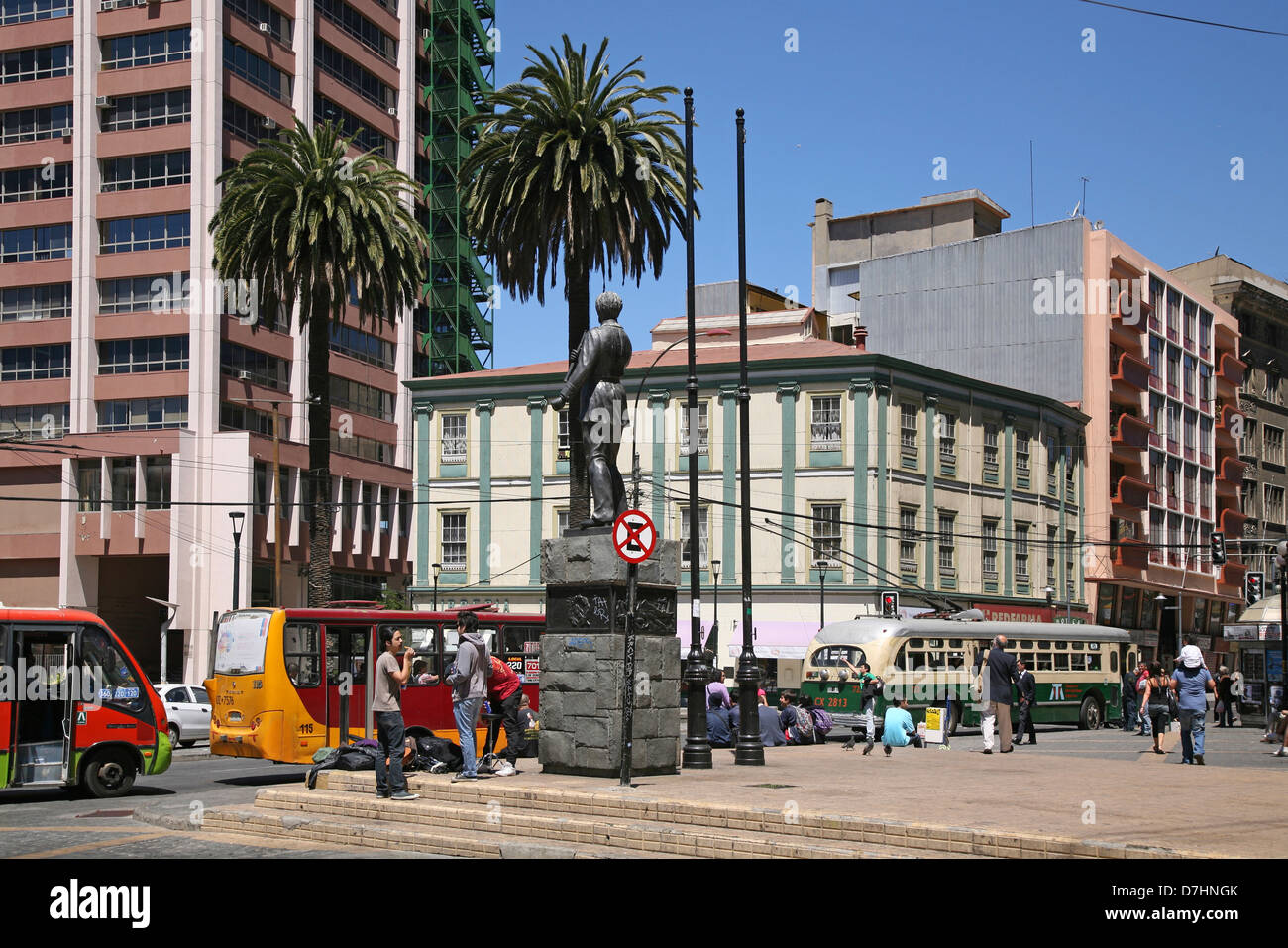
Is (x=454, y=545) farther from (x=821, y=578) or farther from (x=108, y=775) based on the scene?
(x=108, y=775)

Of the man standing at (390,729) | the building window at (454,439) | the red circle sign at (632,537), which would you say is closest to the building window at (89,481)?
the building window at (454,439)

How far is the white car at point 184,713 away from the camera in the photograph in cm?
3350

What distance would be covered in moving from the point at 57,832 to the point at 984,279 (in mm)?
55727

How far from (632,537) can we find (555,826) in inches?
124

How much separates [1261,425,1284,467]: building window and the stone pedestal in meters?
80.8

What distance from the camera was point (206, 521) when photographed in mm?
55031

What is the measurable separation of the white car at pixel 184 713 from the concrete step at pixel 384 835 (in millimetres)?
19132

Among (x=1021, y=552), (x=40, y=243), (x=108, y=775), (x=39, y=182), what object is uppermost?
(x=39, y=182)

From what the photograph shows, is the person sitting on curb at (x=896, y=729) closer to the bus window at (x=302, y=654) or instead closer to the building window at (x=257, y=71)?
the bus window at (x=302, y=654)

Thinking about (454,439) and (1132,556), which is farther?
(1132,556)

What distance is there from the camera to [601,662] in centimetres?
1616

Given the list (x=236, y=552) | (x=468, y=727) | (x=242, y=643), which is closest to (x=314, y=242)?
(x=236, y=552)

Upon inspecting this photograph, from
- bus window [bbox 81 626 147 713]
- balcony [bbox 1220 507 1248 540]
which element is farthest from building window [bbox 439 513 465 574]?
balcony [bbox 1220 507 1248 540]

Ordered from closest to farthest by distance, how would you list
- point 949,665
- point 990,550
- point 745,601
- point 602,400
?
point 602,400 → point 745,601 → point 949,665 → point 990,550
